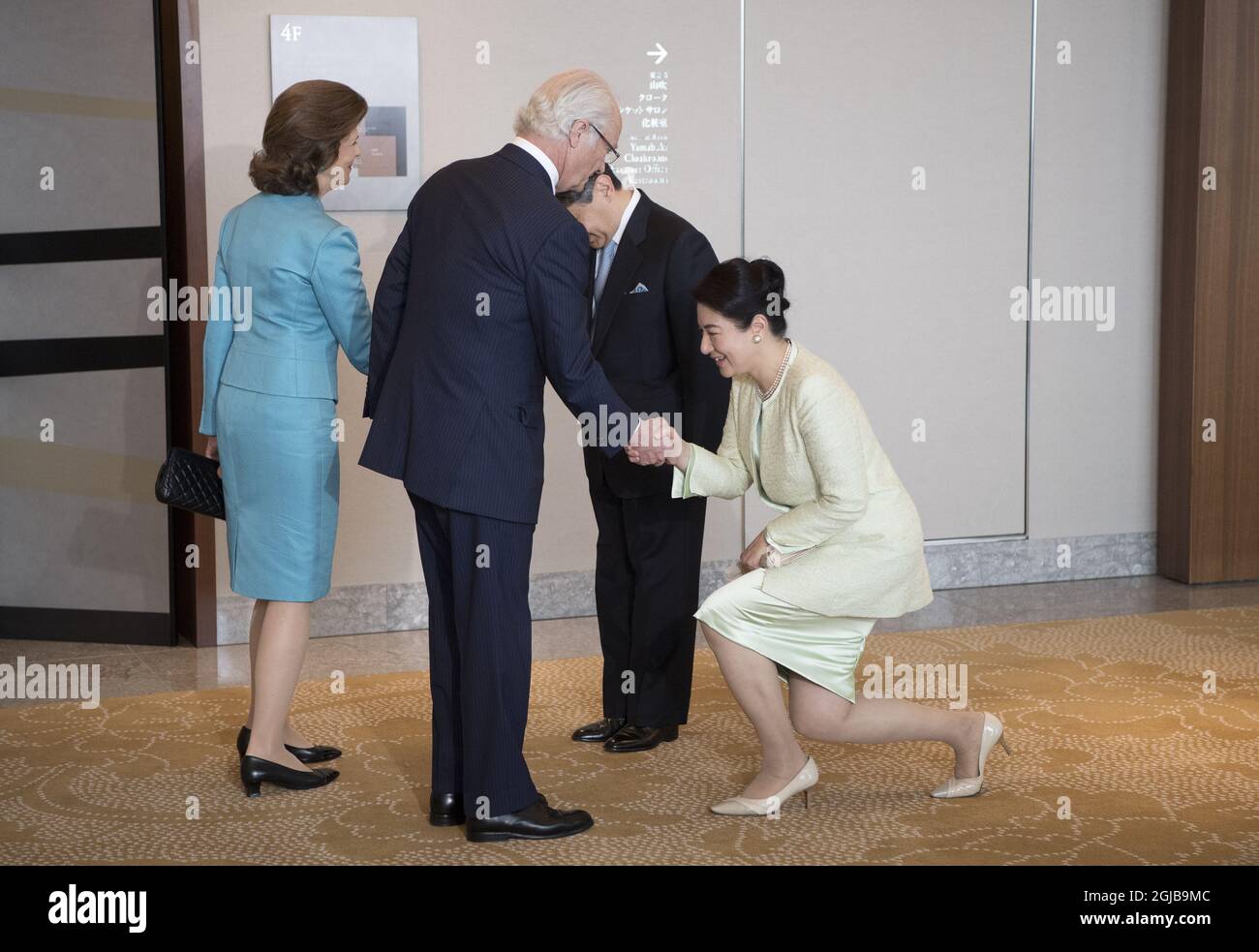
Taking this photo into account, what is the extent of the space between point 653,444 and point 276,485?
92cm

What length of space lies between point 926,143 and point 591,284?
2.35 metres

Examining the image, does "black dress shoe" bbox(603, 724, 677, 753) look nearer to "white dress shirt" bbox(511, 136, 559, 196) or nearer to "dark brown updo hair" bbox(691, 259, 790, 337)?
"dark brown updo hair" bbox(691, 259, 790, 337)

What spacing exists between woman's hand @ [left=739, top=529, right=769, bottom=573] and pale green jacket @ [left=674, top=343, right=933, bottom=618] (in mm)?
35

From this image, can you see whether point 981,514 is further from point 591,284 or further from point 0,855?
point 0,855

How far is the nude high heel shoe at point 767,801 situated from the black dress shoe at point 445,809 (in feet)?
1.91

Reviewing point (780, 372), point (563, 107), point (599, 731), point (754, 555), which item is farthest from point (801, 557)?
point (563, 107)

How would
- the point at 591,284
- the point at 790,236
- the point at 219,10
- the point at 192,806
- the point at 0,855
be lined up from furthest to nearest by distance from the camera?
the point at 790,236 → the point at 219,10 → the point at 591,284 → the point at 192,806 → the point at 0,855

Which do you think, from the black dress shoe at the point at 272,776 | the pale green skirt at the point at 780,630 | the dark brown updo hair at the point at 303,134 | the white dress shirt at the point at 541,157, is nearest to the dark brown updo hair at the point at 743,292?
the white dress shirt at the point at 541,157

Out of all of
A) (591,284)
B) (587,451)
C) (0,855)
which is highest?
(591,284)

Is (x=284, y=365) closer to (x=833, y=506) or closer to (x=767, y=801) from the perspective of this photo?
(x=833, y=506)

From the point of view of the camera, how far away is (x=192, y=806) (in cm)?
328

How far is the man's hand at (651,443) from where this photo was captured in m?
3.15

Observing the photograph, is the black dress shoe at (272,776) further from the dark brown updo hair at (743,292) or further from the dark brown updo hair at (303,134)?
the dark brown updo hair at (743,292)

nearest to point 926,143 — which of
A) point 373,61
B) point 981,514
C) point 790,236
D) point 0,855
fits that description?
point 790,236
